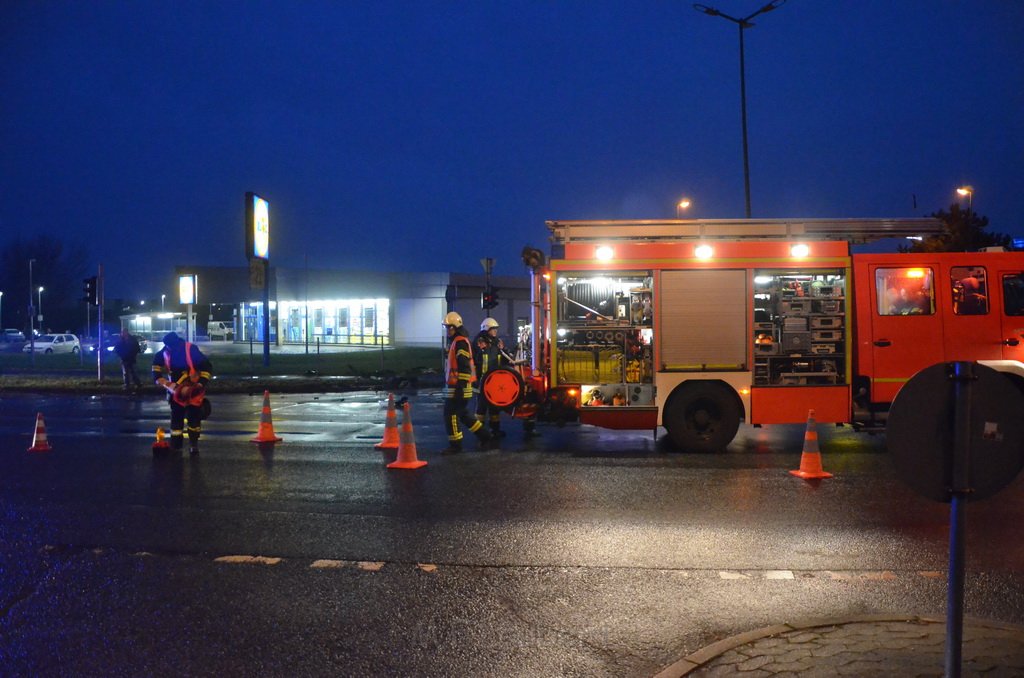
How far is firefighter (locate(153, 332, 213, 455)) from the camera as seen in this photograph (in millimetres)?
11180

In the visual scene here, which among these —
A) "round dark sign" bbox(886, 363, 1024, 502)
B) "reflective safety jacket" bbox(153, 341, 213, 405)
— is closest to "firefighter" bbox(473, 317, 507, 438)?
"reflective safety jacket" bbox(153, 341, 213, 405)

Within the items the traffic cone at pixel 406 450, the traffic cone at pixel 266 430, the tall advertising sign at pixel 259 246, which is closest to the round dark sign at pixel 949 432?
the traffic cone at pixel 406 450

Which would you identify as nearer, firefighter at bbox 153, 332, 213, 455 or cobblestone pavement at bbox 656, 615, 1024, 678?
cobblestone pavement at bbox 656, 615, 1024, 678

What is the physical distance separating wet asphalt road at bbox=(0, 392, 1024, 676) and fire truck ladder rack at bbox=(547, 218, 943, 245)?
2857mm

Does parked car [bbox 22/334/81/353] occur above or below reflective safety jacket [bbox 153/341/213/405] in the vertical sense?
above

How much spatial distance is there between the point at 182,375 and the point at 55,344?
54.9 meters

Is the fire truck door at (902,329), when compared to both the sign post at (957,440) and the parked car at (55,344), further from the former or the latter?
the parked car at (55,344)

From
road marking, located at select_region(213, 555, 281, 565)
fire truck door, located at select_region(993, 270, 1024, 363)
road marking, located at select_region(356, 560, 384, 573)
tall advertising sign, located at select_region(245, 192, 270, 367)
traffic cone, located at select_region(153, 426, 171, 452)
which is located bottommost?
road marking, located at select_region(356, 560, 384, 573)

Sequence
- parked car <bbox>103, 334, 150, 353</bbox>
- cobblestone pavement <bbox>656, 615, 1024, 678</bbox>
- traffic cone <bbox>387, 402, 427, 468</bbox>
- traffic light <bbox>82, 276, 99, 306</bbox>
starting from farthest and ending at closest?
traffic light <bbox>82, 276, 99, 306</bbox>
parked car <bbox>103, 334, 150, 353</bbox>
traffic cone <bbox>387, 402, 427, 468</bbox>
cobblestone pavement <bbox>656, 615, 1024, 678</bbox>

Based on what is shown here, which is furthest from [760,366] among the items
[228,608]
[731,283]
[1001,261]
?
[228,608]

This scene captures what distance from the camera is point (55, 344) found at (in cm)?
5909

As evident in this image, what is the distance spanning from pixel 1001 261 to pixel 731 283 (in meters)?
3.46

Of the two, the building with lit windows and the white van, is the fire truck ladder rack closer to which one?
the building with lit windows

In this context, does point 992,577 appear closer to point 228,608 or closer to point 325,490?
point 228,608
